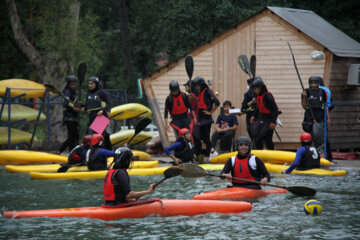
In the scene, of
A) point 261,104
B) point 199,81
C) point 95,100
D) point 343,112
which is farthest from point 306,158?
point 343,112

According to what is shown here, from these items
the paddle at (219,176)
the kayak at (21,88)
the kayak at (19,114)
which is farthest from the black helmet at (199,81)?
the kayak at (19,114)

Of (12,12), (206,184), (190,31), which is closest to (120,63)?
(190,31)

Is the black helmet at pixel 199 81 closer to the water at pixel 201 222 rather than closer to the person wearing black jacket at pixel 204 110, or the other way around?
the person wearing black jacket at pixel 204 110

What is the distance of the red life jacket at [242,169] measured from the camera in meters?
9.47

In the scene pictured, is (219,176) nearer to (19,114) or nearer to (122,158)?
(122,158)

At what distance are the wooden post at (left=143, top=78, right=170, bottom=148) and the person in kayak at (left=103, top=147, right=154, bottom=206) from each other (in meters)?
9.09

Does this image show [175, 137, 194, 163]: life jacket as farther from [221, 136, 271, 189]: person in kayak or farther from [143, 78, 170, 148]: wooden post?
[143, 78, 170, 148]: wooden post

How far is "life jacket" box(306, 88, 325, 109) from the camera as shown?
13609mm

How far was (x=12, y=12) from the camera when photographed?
21.9 meters

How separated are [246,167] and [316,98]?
4.77m

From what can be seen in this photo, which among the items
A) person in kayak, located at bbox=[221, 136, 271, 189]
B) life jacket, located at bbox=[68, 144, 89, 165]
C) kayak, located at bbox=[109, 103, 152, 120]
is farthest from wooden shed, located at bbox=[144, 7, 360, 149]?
person in kayak, located at bbox=[221, 136, 271, 189]

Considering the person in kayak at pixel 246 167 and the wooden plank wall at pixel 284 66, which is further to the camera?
the wooden plank wall at pixel 284 66

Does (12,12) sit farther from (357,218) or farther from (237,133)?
(357,218)

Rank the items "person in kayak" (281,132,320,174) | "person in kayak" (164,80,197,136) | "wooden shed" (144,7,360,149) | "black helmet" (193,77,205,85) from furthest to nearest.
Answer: "wooden shed" (144,7,360,149), "black helmet" (193,77,205,85), "person in kayak" (164,80,197,136), "person in kayak" (281,132,320,174)
